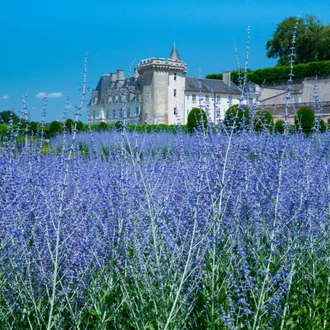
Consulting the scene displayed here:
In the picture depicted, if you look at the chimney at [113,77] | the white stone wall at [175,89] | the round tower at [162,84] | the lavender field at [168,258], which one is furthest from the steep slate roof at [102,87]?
the lavender field at [168,258]

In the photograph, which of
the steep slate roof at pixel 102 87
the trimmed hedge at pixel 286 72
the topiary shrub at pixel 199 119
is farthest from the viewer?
the steep slate roof at pixel 102 87

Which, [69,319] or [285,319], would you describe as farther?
[69,319]

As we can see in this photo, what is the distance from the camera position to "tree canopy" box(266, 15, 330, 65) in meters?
52.3

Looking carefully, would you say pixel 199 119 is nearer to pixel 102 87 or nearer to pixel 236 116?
pixel 236 116

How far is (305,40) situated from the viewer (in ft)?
177

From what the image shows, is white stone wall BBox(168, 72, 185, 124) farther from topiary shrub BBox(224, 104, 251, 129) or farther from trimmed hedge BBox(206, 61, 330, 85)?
topiary shrub BBox(224, 104, 251, 129)

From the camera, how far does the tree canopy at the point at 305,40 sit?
172 ft

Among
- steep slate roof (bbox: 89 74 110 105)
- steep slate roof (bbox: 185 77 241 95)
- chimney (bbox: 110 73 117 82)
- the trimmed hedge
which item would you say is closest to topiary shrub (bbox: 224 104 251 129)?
steep slate roof (bbox: 185 77 241 95)

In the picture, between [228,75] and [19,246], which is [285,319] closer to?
[19,246]

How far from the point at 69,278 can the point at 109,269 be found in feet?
1.30

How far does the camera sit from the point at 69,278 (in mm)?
2885

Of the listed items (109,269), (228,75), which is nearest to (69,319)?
(109,269)

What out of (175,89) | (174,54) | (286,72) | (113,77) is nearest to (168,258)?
(175,89)

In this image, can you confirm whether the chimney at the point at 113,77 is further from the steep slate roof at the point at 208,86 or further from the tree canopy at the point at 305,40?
the tree canopy at the point at 305,40
